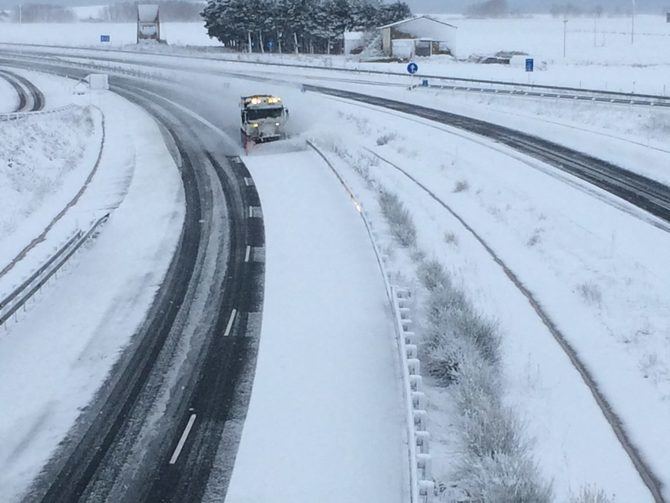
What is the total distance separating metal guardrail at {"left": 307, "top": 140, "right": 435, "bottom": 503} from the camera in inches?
400

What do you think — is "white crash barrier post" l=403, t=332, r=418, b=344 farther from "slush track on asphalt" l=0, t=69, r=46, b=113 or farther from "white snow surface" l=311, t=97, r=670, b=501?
"slush track on asphalt" l=0, t=69, r=46, b=113

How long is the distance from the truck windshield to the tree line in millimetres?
59417

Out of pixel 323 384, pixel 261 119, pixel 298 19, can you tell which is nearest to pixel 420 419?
pixel 323 384

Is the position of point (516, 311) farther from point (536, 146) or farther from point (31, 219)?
point (536, 146)

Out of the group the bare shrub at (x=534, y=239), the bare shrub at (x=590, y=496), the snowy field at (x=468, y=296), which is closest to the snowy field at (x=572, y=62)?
the snowy field at (x=468, y=296)

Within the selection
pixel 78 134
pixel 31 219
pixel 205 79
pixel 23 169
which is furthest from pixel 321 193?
pixel 205 79

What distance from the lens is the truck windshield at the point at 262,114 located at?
38125 millimetres

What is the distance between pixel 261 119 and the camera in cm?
3844

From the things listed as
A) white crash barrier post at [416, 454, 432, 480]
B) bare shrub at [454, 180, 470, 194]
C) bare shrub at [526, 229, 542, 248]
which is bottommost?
white crash barrier post at [416, 454, 432, 480]

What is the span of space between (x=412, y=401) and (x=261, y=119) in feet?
92.0

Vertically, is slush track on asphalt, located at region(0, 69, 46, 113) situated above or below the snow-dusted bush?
above

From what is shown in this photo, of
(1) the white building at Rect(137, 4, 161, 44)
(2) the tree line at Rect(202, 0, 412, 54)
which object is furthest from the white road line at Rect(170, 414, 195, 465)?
(1) the white building at Rect(137, 4, 161, 44)

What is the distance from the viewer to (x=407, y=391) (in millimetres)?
12594

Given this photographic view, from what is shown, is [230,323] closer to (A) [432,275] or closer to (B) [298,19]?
(A) [432,275]
